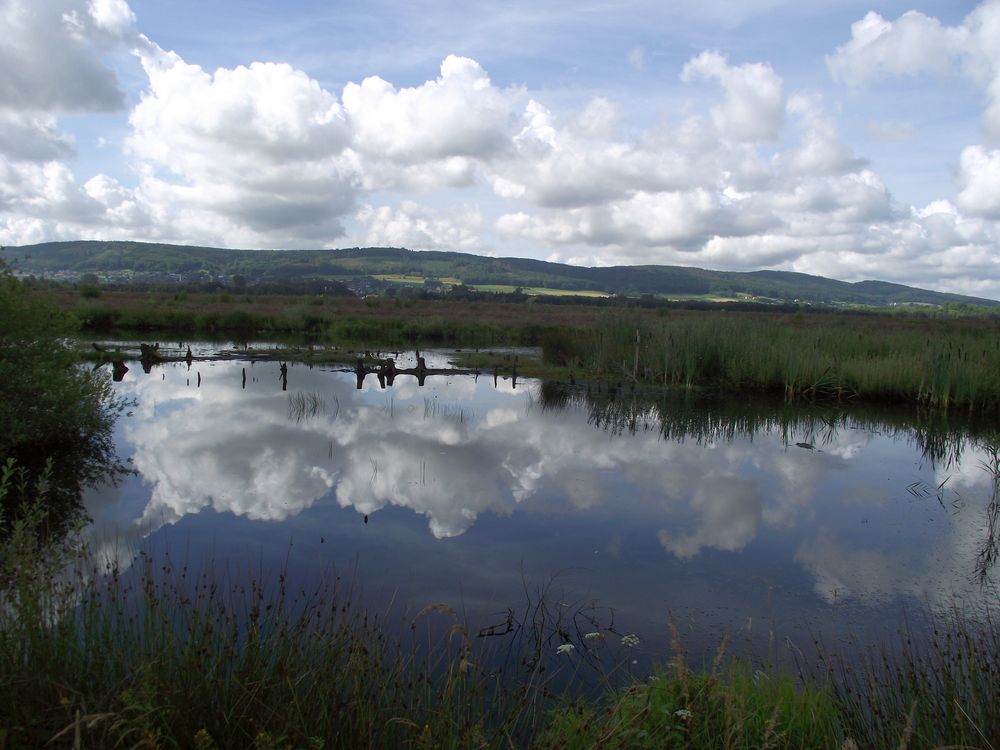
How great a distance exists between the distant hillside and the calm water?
342 feet

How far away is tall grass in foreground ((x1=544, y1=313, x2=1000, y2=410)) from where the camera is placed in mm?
17656

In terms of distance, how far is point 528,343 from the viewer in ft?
124

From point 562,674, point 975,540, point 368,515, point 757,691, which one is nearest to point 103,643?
point 562,674

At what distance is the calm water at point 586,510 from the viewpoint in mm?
6547

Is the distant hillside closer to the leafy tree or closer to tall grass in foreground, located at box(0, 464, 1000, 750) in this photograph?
the leafy tree

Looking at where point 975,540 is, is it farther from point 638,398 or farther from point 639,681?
point 638,398

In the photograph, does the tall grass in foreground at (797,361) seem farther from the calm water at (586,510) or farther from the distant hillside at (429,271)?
the distant hillside at (429,271)

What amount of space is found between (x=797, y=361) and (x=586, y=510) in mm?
12489

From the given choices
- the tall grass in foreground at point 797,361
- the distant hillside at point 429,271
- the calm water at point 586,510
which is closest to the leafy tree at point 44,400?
the calm water at point 586,510

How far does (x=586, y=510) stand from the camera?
9266 millimetres

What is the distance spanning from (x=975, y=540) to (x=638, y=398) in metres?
10.5

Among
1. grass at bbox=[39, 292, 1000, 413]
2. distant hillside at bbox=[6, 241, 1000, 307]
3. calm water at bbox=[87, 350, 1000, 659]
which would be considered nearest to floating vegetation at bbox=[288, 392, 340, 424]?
calm water at bbox=[87, 350, 1000, 659]

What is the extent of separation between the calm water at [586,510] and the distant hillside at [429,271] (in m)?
104

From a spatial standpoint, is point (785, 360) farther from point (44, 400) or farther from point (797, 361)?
point (44, 400)
